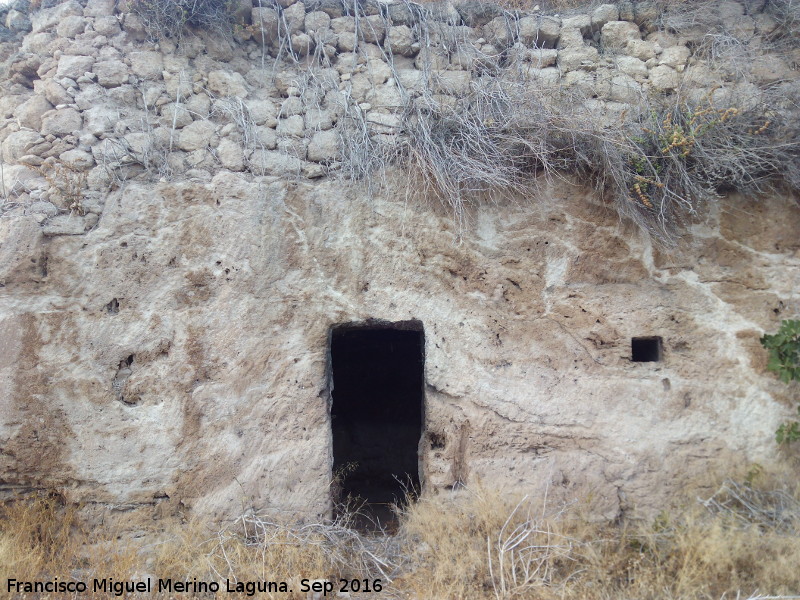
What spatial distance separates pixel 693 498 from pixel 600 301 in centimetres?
116

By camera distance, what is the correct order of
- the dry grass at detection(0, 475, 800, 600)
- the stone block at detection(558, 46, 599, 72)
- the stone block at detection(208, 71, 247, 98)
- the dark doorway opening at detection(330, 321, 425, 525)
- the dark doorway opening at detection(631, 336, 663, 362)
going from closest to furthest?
the dry grass at detection(0, 475, 800, 600), the dark doorway opening at detection(631, 336, 663, 362), the stone block at detection(208, 71, 247, 98), the stone block at detection(558, 46, 599, 72), the dark doorway opening at detection(330, 321, 425, 525)

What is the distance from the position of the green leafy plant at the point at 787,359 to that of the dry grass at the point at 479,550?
0.84 feet

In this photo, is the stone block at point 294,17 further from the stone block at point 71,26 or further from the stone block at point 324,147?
the stone block at point 71,26

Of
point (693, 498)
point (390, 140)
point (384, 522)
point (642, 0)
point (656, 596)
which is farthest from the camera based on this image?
point (384, 522)

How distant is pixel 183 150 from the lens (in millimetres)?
3562

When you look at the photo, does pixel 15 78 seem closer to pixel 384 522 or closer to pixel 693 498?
pixel 384 522

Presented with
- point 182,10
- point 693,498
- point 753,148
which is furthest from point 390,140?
point 693,498

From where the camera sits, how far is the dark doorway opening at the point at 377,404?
5.87 m

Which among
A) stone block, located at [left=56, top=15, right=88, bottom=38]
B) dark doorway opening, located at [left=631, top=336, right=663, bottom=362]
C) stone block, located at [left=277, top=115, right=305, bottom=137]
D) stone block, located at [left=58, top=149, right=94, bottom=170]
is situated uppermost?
stone block, located at [left=56, top=15, right=88, bottom=38]

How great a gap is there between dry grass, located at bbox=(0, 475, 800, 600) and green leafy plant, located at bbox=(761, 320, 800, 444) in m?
0.26

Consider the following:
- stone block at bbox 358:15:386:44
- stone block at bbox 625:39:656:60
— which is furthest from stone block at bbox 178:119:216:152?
stone block at bbox 625:39:656:60

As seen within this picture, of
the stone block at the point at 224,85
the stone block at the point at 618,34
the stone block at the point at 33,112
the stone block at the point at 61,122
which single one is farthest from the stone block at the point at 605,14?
the stone block at the point at 33,112

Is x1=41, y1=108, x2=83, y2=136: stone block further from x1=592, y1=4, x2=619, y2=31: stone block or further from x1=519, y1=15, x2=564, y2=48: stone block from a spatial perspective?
x1=592, y1=4, x2=619, y2=31: stone block

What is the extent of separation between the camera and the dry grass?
2850mm
